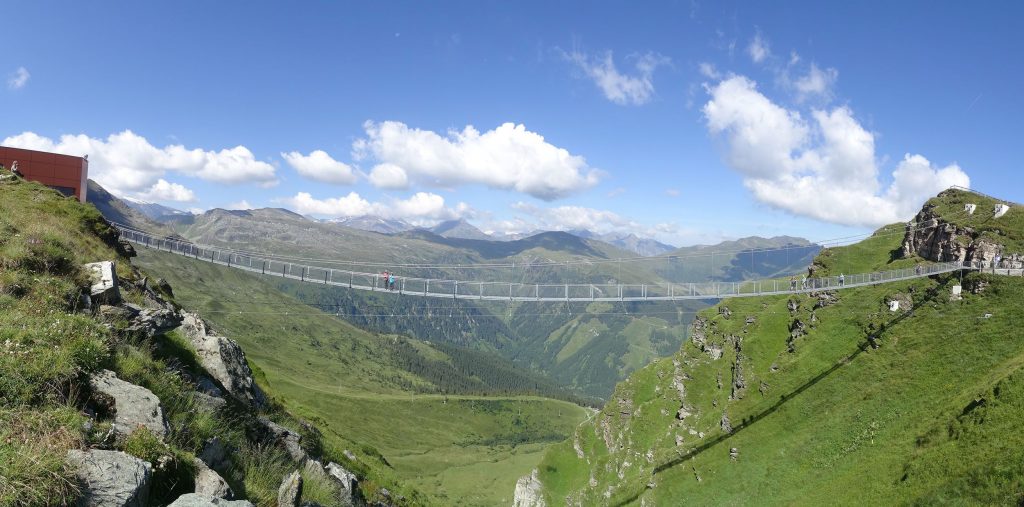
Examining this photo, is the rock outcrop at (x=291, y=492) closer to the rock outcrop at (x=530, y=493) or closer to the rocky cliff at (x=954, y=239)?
the rocky cliff at (x=954, y=239)

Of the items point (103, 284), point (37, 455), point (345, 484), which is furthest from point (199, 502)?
point (103, 284)

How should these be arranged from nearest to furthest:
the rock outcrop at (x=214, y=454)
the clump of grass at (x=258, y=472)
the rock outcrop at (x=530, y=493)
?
the rock outcrop at (x=214, y=454) < the clump of grass at (x=258, y=472) < the rock outcrop at (x=530, y=493)

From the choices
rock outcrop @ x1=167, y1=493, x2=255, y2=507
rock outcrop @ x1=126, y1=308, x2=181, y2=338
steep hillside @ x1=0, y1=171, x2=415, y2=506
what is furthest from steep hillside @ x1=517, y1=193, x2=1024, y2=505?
rock outcrop @ x1=126, y1=308, x2=181, y2=338

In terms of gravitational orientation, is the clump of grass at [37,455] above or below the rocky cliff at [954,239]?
below

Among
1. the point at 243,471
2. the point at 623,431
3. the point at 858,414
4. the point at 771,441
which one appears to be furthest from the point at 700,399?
the point at 243,471

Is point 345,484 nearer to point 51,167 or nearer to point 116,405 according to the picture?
point 116,405

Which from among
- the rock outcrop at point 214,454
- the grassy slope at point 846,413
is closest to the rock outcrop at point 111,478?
the rock outcrop at point 214,454

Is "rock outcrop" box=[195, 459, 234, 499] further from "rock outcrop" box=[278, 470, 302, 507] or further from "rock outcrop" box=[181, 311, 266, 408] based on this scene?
"rock outcrop" box=[181, 311, 266, 408]
